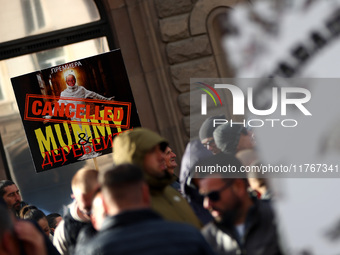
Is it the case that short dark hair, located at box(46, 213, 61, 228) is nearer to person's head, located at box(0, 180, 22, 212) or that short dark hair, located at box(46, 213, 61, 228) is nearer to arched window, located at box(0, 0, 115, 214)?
arched window, located at box(0, 0, 115, 214)

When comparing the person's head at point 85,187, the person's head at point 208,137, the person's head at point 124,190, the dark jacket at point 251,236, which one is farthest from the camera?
the person's head at point 208,137

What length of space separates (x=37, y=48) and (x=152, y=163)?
19.2ft

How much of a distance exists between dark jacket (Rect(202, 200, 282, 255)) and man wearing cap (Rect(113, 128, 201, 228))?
0.42 meters

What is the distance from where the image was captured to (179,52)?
9.09m

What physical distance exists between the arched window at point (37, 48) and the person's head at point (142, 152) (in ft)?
17.3

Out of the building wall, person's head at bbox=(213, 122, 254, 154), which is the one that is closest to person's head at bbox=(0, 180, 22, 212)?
person's head at bbox=(213, 122, 254, 154)

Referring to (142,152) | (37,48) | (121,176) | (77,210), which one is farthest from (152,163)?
(37,48)

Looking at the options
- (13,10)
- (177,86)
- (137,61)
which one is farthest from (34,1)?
(177,86)

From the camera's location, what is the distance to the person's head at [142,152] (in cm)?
382

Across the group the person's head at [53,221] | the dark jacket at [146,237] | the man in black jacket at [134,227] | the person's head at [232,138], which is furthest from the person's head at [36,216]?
the dark jacket at [146,237]

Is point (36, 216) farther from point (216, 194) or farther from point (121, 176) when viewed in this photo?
point (121, 176)

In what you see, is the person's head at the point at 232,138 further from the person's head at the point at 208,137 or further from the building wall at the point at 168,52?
→ the building wall at the point at 168,52

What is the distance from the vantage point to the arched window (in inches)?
358

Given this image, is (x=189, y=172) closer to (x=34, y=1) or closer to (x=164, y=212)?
(x=164, y=212)
